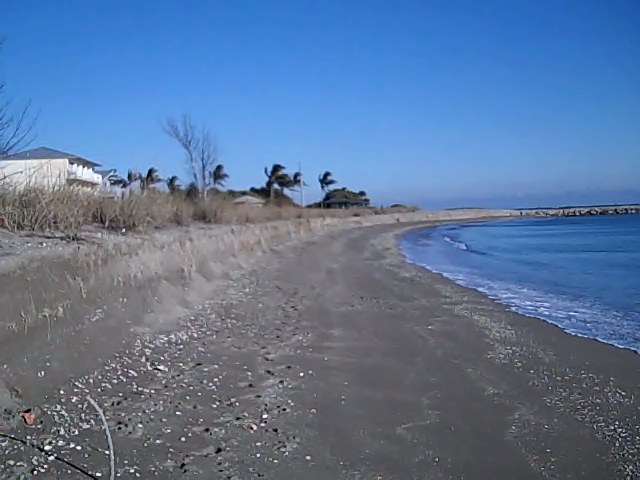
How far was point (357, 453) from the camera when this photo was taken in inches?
194

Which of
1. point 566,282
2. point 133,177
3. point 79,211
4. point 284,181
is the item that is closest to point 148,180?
point 133,177

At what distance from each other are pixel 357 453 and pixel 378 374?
237cm

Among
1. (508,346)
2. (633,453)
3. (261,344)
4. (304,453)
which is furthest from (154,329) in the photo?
(633,453)

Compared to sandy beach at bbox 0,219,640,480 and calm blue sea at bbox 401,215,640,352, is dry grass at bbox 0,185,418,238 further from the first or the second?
calm blue sea at bbox 401,215,640,352

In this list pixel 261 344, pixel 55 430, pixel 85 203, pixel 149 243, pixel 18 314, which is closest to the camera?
pixel 55 430

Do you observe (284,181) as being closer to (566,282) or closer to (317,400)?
(566,282)

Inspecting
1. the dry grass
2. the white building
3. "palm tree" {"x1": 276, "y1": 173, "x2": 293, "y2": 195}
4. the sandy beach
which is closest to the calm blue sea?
the sandy beach

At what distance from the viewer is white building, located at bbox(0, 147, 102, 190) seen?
42.2 feet

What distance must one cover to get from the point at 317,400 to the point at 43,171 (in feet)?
42.9

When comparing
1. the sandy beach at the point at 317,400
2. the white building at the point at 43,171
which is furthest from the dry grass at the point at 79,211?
the sandy beach at the point at 317,400

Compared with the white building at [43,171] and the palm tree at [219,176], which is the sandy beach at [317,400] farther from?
the palm tree at [219,176]

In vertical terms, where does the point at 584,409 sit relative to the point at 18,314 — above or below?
below

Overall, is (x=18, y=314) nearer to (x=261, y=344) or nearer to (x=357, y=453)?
(x=261, y=344)

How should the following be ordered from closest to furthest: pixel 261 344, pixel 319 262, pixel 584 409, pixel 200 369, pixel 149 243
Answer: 1. pixel 584 409
2. pixel 200 369
3. pixel 261 344
4. pixel 149 243
5. pixel 319 262
